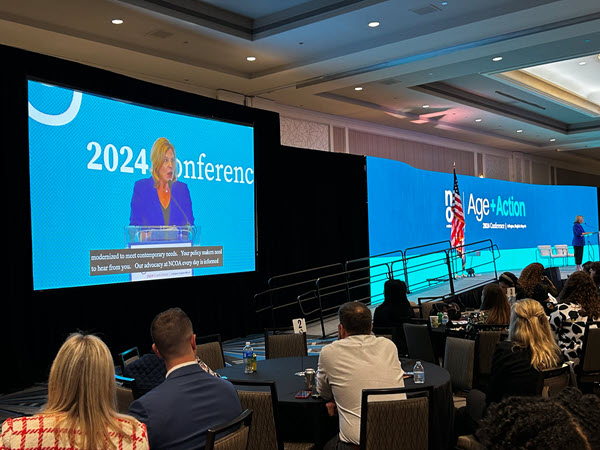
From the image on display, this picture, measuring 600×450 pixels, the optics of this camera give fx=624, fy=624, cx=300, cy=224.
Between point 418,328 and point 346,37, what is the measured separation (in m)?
4.69

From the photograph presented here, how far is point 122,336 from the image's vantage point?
8.05 metres

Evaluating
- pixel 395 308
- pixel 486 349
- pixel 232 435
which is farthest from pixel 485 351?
pixel 232 435

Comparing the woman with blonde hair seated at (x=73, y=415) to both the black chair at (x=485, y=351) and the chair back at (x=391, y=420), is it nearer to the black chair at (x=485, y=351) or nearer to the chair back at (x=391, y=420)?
the chair back at (x=391, y=420)

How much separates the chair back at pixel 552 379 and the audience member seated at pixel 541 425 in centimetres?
268

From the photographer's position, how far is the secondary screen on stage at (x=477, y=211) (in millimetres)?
13867

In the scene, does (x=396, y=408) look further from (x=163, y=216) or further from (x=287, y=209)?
(x=287, y=209)

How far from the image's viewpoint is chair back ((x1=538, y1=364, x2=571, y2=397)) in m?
3.51

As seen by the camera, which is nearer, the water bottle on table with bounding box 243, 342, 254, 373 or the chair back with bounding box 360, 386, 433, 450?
the chair back with bounding box 360, 386, 433, 450

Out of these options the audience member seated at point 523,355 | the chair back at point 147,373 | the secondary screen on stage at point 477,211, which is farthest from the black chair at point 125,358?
the secondary screen on stage at point 477,211

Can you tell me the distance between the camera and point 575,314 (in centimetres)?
493

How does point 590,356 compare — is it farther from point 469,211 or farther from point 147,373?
point 469,211

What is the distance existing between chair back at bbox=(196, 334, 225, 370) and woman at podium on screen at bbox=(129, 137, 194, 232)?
130 inches

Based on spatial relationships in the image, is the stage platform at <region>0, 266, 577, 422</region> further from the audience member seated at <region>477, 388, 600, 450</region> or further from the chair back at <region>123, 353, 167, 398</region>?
the audience member seated at <region>477, 388, 600, 450</region>

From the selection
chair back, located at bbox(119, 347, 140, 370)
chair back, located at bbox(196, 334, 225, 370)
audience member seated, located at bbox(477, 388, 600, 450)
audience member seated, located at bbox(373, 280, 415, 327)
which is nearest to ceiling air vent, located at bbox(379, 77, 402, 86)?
audience member seated, located at bbox(373, 280, 415, 327)
